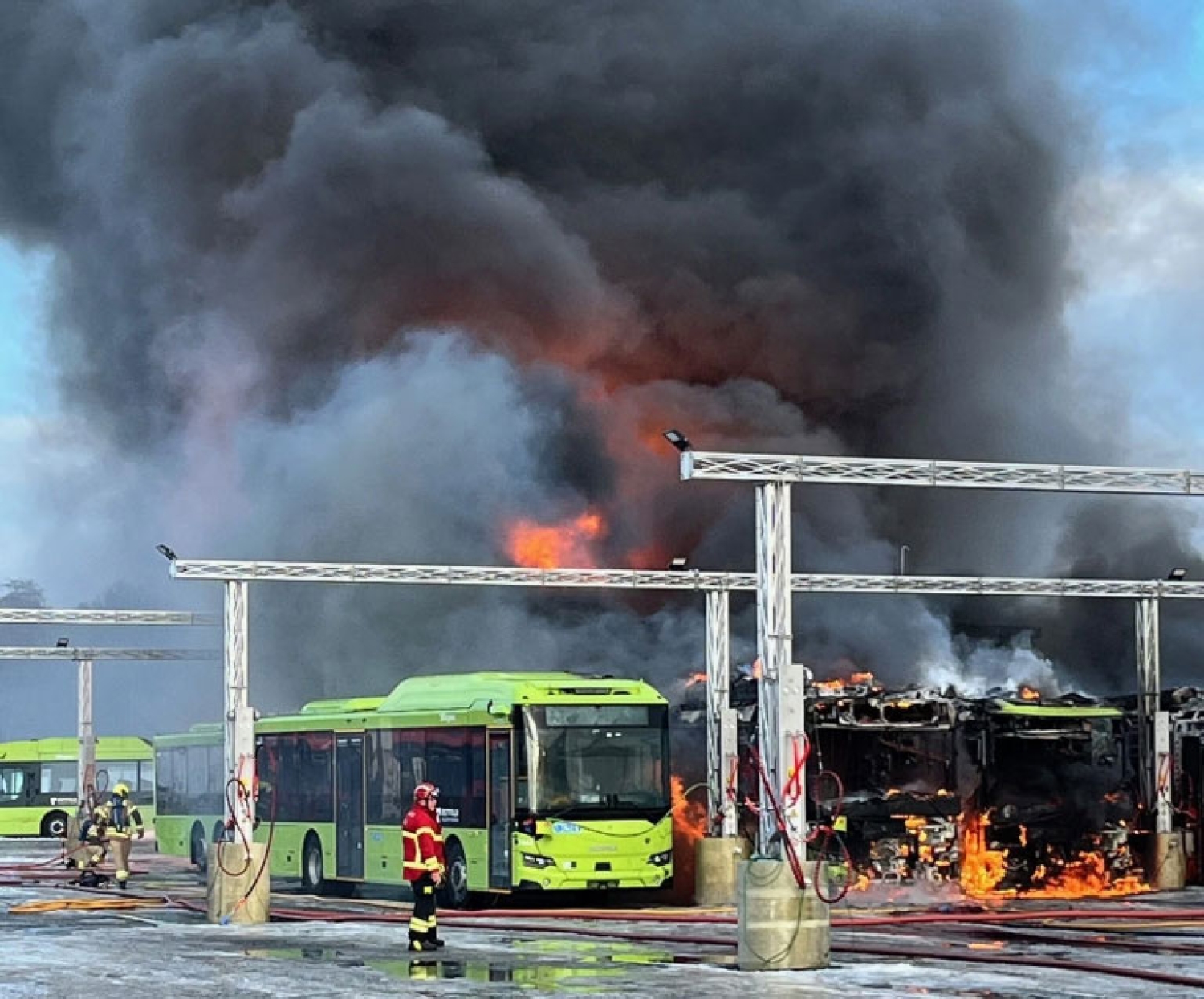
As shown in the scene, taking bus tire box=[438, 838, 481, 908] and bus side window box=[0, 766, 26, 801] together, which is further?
bus side window box=[0, 766, 26, 801]

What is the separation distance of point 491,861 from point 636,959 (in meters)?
9.88

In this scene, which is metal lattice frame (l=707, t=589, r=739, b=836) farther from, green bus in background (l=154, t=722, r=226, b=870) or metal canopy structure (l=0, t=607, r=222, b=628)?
metal canopy structure (l=0, t=607, r=222, b=628)

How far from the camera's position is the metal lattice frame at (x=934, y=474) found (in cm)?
2392

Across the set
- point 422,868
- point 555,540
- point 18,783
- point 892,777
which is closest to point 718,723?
point 892,777

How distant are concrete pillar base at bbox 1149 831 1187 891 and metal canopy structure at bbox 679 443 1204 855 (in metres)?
10.1

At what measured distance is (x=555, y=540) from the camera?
203 feet

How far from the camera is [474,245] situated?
68.9 m

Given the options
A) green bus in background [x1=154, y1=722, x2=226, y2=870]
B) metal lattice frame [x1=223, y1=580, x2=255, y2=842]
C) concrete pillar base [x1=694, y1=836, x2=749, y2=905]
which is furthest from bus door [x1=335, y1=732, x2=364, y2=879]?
concrete pillar base [x1=694, y1=836, x2=749, y2=905]

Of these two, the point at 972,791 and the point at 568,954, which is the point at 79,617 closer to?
the point at 972,791

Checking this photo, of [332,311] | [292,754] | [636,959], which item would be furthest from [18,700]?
[636,959]

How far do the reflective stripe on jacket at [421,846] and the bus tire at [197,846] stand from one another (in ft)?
68.4

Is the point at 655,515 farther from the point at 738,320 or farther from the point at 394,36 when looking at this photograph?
the point at 394,36

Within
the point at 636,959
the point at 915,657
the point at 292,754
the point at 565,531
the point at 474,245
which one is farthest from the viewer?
the point at 474,245

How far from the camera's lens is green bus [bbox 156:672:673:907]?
31250 mm
